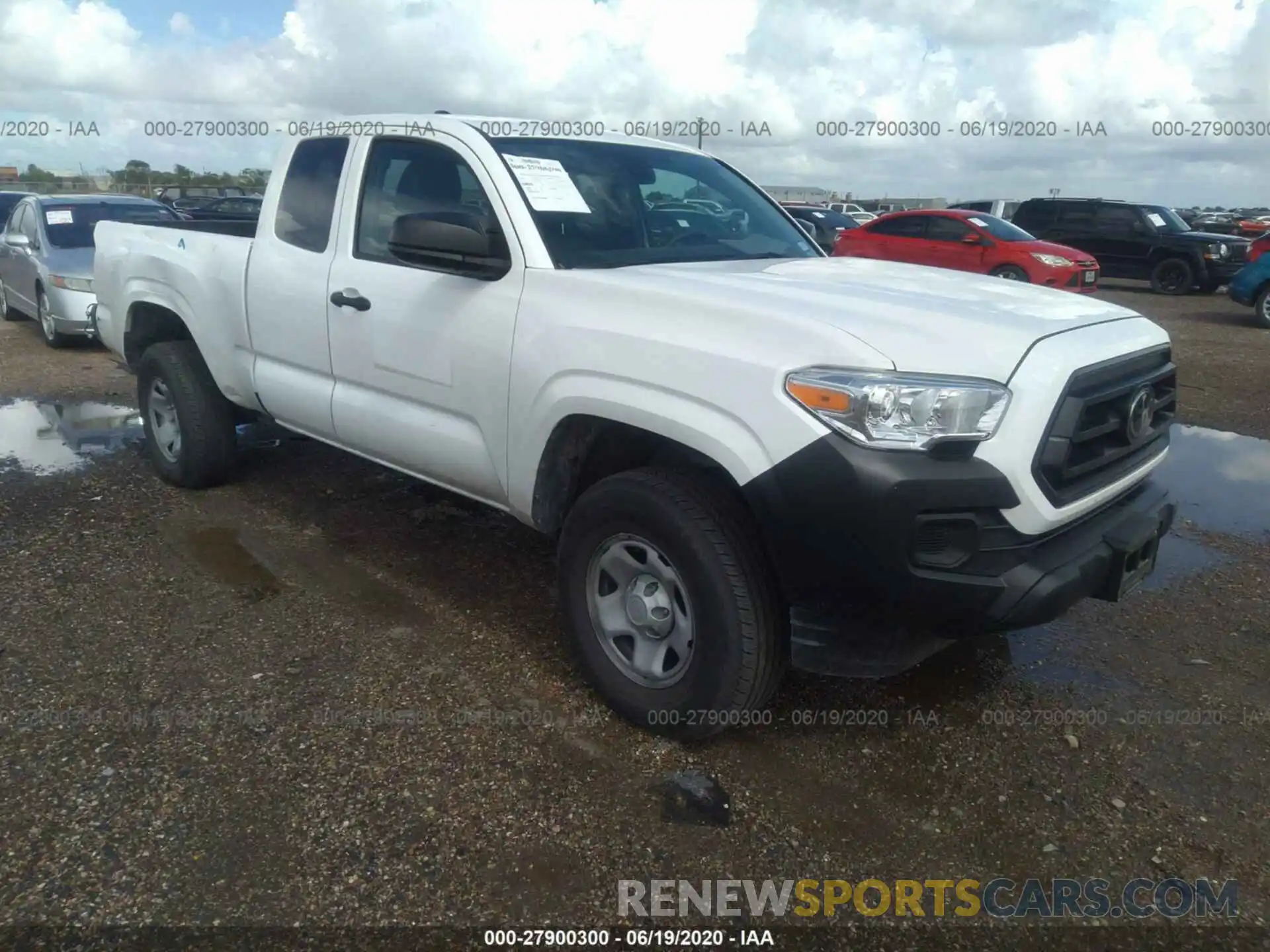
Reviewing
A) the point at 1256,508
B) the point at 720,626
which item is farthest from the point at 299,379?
the point at 1256,508

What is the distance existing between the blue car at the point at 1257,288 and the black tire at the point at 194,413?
13.9m

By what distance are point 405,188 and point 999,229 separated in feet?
43.9

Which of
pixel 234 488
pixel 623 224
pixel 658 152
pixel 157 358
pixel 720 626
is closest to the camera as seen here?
pixel 720 626

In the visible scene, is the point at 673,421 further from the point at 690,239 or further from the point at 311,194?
the point at 311,194

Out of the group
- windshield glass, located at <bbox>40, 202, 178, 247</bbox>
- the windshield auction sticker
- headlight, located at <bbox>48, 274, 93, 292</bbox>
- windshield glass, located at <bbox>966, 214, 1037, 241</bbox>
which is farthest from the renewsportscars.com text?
windshield glass, located at <bbox>966, 214, 1037, 241</bbox>

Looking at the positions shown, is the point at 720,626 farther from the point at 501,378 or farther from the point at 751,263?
the point at 751,263

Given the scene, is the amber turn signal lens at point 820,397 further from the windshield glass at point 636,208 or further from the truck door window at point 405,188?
the truck door window at point 405,188

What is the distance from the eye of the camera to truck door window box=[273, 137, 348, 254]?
4.23 m

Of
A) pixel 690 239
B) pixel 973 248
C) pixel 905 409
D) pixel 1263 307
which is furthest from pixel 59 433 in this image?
pixel 1263 307

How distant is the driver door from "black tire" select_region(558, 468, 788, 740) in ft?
2.11

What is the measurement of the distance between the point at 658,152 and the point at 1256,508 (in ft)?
13.1

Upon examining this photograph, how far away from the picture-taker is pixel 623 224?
367cm

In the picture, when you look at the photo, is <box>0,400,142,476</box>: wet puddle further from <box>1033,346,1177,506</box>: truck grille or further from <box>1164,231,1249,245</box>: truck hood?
<box>1164,231,1249,245</box>: truck hood

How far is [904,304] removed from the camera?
9.31 feet
